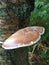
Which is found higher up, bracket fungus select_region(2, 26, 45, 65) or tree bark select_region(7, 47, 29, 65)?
bracket fungus select_region(2, 26, 45, 65)

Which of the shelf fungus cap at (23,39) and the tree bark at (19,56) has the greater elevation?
the shelf fungus cap at (23,39)

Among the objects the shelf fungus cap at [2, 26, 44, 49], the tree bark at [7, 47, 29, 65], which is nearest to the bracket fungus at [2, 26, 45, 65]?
the shelf fungus cap at [2, 26, 44, 49]

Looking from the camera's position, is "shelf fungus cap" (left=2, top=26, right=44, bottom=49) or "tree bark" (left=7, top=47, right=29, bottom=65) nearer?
"shelf fungus cap" (left=2, top=26, right=44, bottom=49)

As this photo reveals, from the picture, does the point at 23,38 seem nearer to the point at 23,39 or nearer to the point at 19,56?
the point at 23,39

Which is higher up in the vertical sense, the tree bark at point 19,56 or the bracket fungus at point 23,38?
the bracket fungus at point 23,38

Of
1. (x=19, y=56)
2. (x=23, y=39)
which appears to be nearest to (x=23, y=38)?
(x=23, y=39)

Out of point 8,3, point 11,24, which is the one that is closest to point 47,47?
point 11,24

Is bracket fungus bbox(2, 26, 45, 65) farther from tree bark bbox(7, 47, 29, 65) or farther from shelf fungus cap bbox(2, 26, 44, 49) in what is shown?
tree bark bbox(7, 47, 29, 65)

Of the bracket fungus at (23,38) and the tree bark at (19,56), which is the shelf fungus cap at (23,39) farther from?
the tree bark at (19,56)

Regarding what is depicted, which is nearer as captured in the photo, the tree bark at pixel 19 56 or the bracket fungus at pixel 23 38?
the bracket fungus at pixel 23 38

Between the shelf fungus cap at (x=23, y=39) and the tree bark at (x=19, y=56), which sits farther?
the tree bark at (x=19, y=56)

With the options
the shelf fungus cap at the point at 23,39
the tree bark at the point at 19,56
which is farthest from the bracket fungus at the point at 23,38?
the tree bark at the point at 19,56

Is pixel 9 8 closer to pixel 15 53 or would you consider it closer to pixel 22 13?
pixel 22 13
